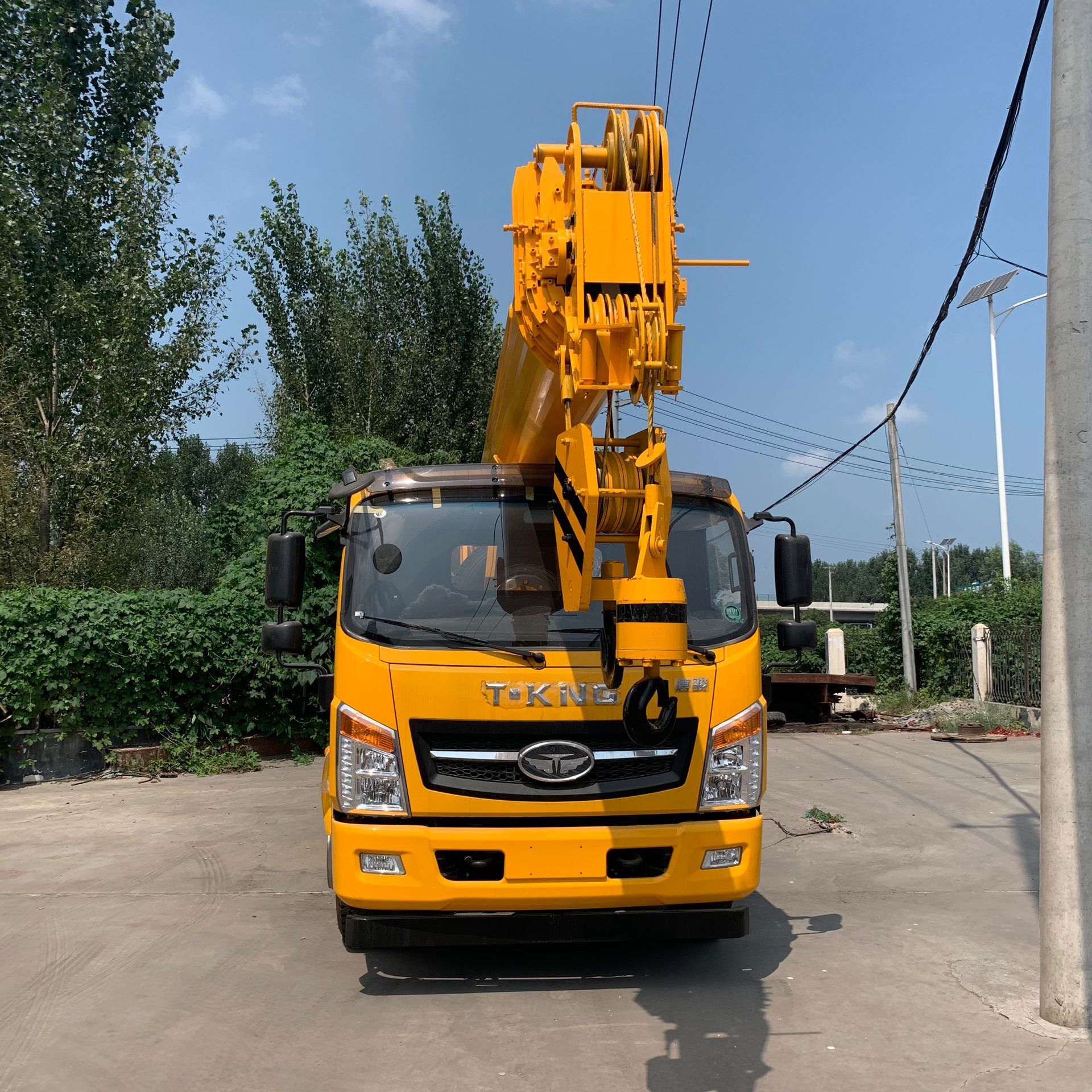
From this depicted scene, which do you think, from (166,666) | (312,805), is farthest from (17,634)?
(312,805)

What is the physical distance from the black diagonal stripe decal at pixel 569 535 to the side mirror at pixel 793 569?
163cm

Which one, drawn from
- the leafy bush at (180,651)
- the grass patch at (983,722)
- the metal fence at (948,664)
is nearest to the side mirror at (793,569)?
the leafy bush at (180,651)

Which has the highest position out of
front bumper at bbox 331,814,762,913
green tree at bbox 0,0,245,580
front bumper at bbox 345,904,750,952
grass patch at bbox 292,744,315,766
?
green tree at bbox 0,0,245,580

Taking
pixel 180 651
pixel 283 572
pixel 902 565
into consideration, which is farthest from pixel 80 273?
pixel 902 565

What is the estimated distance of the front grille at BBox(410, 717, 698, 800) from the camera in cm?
455

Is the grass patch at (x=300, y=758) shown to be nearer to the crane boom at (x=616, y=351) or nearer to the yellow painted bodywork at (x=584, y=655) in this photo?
the yellow painted bodywork at (x=584, y=655)

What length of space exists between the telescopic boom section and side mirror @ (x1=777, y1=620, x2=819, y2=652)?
1.58 meters

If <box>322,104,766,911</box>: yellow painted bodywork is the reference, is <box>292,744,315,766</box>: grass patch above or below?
below

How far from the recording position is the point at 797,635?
5832 millimetres

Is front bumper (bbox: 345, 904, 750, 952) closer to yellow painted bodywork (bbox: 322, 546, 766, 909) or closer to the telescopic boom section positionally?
yellow painted bodywork (bbox: 322, 546, 766, 909)

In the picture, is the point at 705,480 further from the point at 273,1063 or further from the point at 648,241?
the point at 273,1063

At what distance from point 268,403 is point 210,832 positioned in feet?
62.2

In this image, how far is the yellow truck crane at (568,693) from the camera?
4203mm

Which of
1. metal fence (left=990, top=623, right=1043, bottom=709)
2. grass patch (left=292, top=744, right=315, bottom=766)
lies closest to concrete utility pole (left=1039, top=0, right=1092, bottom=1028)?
grass patch (left=292, top=744, right=315, bottom=766)
